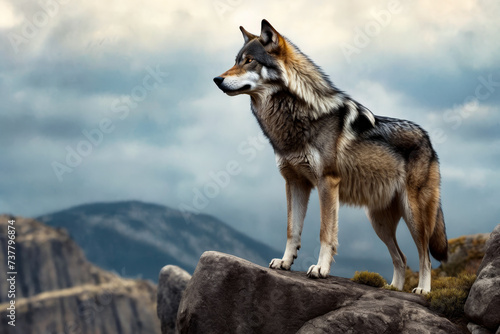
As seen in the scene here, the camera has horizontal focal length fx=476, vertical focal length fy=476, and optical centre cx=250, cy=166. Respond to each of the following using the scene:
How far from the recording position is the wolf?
7.54 meters

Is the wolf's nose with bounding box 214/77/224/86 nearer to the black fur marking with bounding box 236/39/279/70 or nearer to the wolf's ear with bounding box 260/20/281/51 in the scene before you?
the black fur marking with bounding box 236/39/279/70

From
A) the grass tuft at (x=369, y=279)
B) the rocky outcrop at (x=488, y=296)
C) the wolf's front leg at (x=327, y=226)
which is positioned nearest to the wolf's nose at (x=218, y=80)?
the wolf's front leg at (x=327, y=226)

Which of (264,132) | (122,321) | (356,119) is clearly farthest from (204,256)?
(122,321)

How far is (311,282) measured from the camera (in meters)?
7.26

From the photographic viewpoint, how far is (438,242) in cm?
920

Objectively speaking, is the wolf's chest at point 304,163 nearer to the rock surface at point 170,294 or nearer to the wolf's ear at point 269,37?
the wolf's ear at point 269,37

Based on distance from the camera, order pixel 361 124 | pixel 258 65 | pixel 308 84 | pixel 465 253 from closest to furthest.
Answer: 1. pixel 258 65
2. pixel 308 84
3. pixel 361 124
4. pixel 465 253

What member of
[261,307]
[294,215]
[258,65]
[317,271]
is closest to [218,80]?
[258,65]

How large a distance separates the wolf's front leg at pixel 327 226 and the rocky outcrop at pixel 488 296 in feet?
7.89

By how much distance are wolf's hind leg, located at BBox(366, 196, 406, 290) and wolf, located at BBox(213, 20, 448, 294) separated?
278 mm

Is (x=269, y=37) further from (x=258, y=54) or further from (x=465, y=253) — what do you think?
(x=465, y=253)

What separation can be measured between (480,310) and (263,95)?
480 cm

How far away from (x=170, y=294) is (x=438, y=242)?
8141mm

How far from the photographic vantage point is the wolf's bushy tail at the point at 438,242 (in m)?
9.20
